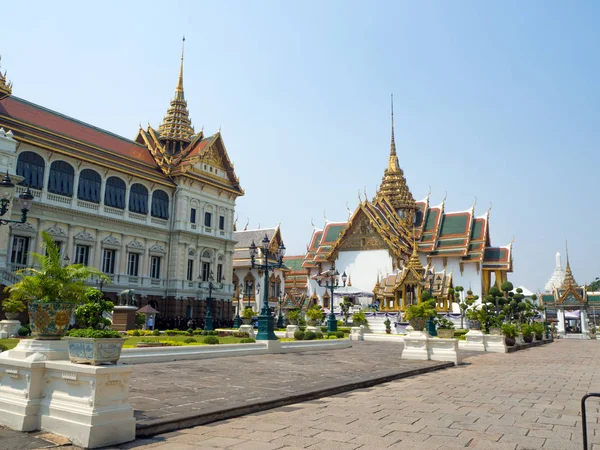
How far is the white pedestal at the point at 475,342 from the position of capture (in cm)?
2339

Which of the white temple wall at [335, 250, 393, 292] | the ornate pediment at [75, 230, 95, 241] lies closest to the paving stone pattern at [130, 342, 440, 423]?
the ornate pediment at [75, 230, 95, 241]

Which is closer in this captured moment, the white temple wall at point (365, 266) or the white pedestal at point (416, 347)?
the white pedestal at point (416, 347)

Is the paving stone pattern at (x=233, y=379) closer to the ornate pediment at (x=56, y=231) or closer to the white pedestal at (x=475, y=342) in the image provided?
the white pedestal at (x=475, y=342)

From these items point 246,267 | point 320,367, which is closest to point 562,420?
point 320,367

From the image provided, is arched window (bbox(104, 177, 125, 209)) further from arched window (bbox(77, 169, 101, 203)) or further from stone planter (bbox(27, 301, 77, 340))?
stone planter (bbox(27, 301, 77, 340))

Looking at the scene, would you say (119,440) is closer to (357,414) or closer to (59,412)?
(59,412)

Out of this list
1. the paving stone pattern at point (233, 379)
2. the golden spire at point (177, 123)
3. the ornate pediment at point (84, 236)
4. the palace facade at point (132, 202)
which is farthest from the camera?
the golden spire at point (177, 123)

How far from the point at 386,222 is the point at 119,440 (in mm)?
52049

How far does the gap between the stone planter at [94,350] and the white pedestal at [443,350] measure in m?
12.2

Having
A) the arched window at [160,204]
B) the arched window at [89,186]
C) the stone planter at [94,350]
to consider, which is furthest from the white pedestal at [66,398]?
the arched window at [160,204]

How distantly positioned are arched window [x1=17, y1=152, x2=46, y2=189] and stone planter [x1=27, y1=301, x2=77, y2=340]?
26895mm

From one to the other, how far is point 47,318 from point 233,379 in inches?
202

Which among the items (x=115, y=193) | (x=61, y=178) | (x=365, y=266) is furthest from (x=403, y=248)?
(x=61, y=178)

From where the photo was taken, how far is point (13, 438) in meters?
5.48
